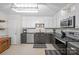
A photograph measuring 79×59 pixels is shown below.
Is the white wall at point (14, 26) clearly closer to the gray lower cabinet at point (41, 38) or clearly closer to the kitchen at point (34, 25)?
the kitchen at point (34, 25)

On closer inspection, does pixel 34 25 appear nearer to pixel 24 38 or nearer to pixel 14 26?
pixel 24 38

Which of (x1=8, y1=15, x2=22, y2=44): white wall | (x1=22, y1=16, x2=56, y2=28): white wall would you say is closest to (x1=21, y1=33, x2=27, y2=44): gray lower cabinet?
(x1=8, y1=15, x2=22, y2=44): white wall

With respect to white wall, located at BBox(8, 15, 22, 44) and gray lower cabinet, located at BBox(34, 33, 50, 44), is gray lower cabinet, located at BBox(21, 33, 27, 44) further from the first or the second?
gray lower cabinet, located at BBox(34, 33, 50, 44)

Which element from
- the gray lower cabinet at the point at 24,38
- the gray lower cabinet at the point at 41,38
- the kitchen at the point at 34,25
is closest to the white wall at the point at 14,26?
the kitchen at the point at 34,25

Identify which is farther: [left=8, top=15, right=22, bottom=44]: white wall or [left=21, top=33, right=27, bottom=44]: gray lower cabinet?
[left=8, top=15, right=22, bottom=44]: white wall

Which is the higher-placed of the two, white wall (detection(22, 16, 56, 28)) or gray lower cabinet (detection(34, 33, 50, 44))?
white wall (detection(22, 16, 56, 28))

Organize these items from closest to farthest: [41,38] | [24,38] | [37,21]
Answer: [24,38] → [37,21] → [41,38]

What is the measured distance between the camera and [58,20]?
3.63 meters

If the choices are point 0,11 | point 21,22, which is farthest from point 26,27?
point 0,11

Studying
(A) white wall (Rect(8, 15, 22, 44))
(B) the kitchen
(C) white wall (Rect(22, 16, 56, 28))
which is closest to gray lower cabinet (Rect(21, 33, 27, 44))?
(B) the kitchen

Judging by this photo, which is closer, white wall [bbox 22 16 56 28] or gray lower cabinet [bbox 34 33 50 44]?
white wall [bbox 22 16 56 28]

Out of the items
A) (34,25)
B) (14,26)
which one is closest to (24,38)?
(34,25)

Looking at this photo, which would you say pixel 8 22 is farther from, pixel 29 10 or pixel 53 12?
pixel 53 12

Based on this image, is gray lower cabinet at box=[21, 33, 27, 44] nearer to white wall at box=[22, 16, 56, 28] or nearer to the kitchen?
the kitchen
